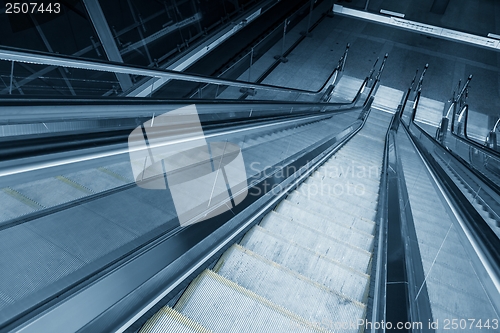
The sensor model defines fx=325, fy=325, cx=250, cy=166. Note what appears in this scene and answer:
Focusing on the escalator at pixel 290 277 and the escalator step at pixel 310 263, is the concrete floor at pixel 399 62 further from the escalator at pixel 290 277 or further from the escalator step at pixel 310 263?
the escalator step at pixel 310 263

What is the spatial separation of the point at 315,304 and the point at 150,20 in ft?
25.5

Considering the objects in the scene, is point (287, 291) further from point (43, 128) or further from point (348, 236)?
point (43, 128)

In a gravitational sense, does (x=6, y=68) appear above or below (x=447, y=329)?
above

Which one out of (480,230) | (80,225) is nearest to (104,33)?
(80,225)

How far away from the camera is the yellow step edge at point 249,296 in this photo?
1.76 m

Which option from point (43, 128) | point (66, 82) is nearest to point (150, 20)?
point (66, 82)

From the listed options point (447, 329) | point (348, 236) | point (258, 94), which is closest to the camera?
point (447, 329)

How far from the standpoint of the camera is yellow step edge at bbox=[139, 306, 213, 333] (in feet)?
5.14

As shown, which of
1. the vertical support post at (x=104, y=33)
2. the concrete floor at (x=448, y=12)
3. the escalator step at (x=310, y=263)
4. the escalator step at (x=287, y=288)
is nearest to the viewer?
the escalator step at (x=287, y=288)

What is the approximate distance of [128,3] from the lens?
24.3 ft

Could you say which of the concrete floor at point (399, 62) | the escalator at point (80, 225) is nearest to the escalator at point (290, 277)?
the escalator at point (80, 225)

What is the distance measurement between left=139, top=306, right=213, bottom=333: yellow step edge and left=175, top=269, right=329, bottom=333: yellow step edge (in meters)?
0.09

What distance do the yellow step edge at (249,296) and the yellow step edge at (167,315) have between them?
0.29 ft

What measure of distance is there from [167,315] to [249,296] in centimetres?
46
